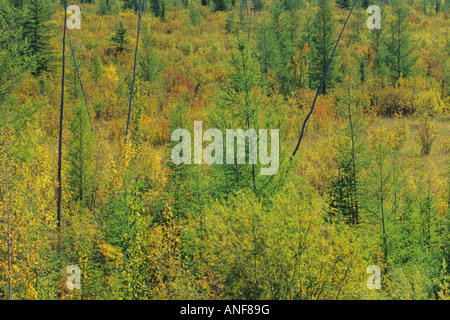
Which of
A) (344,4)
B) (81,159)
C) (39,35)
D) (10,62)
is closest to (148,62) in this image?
(39,35)

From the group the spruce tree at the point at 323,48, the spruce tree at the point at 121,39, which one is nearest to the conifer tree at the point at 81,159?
the spruce tree at the point at 323,48

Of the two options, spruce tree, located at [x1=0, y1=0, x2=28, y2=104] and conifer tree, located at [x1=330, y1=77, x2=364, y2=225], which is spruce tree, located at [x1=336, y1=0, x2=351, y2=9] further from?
spruce tree, located at [x1=0, y1=0, x2=28, y2=104]

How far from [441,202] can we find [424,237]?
3.25 meters

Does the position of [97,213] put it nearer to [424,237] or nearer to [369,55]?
[424,237]

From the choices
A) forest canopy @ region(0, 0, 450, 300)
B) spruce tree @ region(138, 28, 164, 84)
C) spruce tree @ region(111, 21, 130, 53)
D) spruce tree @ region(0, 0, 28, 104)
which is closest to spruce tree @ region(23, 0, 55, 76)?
forest canopy @ region(0, 0, 450, 300)

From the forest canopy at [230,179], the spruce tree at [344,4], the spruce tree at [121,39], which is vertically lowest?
the forest canopy at [230,179]

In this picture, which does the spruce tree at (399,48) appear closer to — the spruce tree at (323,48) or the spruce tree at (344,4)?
the spruce tree at (323,48)

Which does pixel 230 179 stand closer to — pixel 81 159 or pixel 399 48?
pixel 81 159

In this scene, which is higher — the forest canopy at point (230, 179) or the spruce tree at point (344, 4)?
the spruce tree at point (344, 4)

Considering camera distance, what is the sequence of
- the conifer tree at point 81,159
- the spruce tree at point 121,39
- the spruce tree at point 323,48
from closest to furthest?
the conifer tree at point 81,159
the spruce tree at point 323,48
the spruce tree at point 121,39

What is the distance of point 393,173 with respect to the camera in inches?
455

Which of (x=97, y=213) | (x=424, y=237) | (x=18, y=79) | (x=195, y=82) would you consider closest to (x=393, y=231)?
(x=424, y=237)

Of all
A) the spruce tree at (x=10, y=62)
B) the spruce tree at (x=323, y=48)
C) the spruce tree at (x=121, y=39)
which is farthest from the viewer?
the spruce tree at (x=121, y=39)

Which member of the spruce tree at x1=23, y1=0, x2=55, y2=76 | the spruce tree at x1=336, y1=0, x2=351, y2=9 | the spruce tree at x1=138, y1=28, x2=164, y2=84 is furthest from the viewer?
the spruce tree at x1=336, y1=0, x2=351, y2=9
